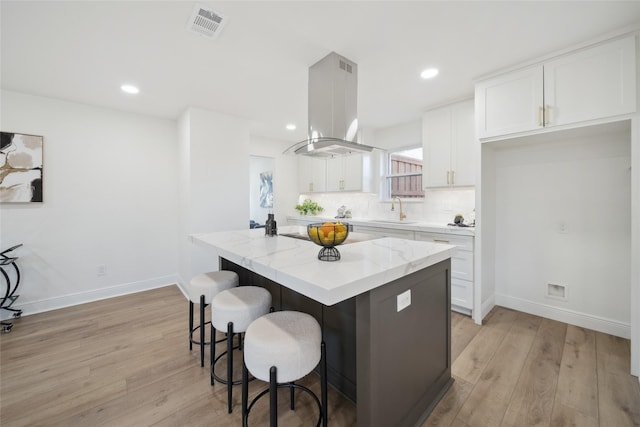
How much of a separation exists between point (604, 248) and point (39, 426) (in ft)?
15.0

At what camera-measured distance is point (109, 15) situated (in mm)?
1797

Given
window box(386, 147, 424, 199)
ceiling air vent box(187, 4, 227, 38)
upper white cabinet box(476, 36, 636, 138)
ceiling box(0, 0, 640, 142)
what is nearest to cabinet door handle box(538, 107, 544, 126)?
upper white cabinet box(476, 36, 636, 138)

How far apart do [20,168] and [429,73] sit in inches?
183

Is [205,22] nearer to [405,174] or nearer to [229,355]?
[229,355]

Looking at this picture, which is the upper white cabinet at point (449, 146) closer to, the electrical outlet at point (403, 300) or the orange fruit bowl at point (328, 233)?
the electrical outlet at point (403, 300)

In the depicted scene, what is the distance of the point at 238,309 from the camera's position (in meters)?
1.61

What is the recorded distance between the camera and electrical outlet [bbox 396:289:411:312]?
1338 mm

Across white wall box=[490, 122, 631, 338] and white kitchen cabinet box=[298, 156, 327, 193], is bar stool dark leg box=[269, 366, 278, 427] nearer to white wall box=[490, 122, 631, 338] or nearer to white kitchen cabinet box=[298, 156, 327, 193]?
white wall box=[490, 122, 631, 338]

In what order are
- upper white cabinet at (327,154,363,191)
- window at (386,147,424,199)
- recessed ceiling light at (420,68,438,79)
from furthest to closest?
1. upper white cabinet at (327,154,363,191)
2. window at (386,147,424,199)
3. recessed ceiling light at (420,68,438,79)

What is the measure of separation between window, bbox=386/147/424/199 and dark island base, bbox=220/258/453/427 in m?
2.56

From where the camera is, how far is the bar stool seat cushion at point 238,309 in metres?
1.61

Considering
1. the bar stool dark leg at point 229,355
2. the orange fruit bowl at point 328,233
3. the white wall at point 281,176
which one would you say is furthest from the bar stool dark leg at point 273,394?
the white wall at point 281,176

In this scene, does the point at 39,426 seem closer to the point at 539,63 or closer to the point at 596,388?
the point at 596,388

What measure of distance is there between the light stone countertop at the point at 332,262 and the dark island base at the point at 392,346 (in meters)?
0.10
